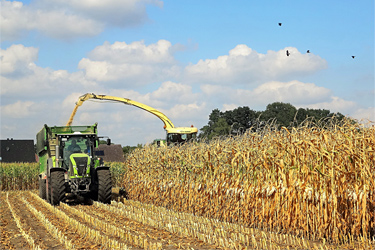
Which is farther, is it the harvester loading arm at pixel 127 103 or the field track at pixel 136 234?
the harvester loading arm at pixel 127 103

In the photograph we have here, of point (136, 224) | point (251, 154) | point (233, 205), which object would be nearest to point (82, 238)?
point (136, 224)

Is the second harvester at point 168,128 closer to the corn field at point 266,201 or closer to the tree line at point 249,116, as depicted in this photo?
the corn field at point 266,201

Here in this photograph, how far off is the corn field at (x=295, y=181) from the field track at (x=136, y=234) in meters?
0.42

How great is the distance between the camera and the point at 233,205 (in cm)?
1208

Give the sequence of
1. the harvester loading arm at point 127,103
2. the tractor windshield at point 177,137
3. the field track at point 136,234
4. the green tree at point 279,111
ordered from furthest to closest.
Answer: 1. the green tree at point 279,111
2. the tractor windshield at point 177,137
3. the harvester loading arm at point 127,103
4. the field track at point 136,234

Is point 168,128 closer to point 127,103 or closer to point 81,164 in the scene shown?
point 127,103

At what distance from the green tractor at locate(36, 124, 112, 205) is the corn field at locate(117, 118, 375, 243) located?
518 cm

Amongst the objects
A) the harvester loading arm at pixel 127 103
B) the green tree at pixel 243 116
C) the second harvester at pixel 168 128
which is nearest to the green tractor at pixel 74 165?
the harvester loading arm at pixel 127 103

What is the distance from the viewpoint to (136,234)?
36.7 ft

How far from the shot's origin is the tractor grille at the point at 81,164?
1775 cm

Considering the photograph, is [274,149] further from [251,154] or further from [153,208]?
[153,208]

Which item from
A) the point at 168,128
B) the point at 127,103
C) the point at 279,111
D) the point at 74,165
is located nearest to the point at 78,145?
the point at 74,165

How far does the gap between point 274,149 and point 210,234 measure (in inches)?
100

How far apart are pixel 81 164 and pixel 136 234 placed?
7.36m
